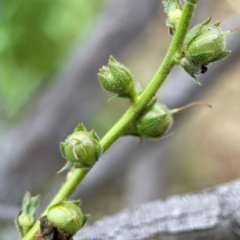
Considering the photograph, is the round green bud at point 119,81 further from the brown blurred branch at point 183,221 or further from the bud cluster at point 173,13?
the brown blurred branch at point 183,221

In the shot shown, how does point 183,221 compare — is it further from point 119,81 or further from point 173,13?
point 173,13

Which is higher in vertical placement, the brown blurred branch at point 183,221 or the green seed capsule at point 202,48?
the green seed capsule at point 202,48

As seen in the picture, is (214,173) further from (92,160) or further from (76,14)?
(92,160)

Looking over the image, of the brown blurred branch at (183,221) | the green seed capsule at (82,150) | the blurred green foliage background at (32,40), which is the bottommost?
the brown blurred branch at (183,221)

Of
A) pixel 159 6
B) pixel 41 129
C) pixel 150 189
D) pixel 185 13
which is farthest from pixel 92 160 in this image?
pixel 150 189

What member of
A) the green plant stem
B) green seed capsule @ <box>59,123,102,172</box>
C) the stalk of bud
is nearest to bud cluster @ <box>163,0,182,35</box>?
the green plant stem

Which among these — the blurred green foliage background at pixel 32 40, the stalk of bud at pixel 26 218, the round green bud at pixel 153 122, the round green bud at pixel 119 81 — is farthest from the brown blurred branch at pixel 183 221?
the blurred green foliage background at pixel 32 40

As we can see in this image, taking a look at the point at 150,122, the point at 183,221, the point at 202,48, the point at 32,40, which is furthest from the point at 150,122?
the point at 32,40
